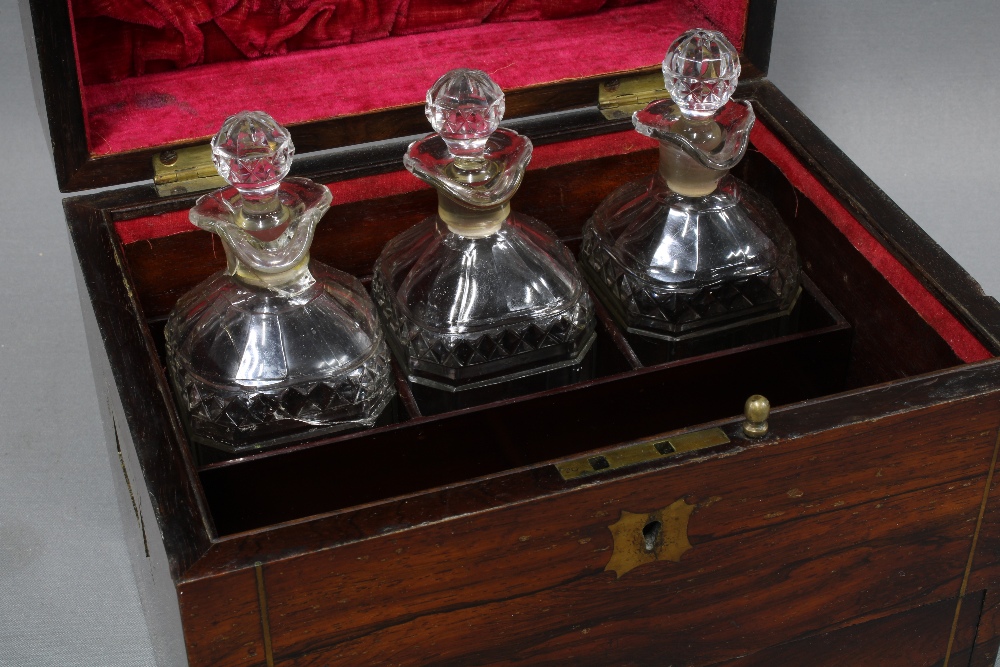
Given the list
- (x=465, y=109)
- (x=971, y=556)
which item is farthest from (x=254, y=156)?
(x=971, y=556)

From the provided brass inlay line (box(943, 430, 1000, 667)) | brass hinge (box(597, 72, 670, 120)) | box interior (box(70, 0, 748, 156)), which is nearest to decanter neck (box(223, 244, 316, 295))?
box interior (box(70, 0, 748, 156))

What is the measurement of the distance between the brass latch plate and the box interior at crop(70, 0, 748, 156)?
0.66 metres

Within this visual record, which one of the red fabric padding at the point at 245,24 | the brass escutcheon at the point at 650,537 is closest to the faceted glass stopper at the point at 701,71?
the red fabric padding at the point at 245,24

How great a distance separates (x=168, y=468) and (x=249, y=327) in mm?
227

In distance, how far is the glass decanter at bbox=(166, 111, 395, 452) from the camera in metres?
1.54

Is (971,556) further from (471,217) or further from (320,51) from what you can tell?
(320,51)

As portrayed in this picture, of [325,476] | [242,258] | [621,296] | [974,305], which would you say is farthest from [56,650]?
[974,305]

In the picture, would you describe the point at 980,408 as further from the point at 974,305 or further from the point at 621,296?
the point at 621,296

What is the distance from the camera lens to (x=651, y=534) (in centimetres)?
149

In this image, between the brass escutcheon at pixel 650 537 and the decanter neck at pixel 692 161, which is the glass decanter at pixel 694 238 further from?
the brass escutcheon at pixel 650 537

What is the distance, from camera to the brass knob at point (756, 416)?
1.42 meters

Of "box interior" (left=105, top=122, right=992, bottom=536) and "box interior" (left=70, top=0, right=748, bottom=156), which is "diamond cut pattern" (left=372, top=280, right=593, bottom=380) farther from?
"box interior" (left=70, top=0, right=748, bottom=156)

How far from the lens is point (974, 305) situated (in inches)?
63.9

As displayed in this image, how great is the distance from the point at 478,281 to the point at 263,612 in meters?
0.50
